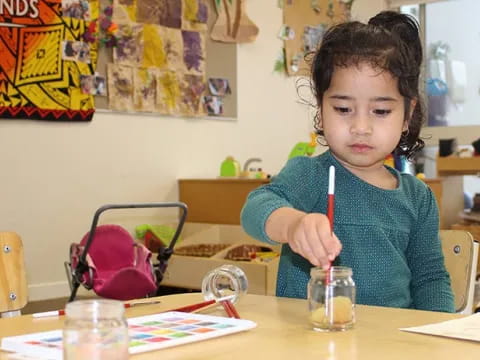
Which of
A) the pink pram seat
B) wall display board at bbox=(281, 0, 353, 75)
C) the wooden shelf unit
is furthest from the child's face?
wall display board at bbox=(281, 0, 353, 75)

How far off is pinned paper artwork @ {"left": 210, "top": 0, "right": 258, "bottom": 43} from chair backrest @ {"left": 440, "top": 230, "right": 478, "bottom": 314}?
3.11 metres

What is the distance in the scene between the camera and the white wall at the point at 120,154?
138 inches

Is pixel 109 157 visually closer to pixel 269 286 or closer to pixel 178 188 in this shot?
pixel 178 188

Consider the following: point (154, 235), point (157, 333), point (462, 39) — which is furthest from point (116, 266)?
point (462, 39)

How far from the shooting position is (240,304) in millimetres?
1127

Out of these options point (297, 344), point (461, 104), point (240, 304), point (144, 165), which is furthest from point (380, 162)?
point (461, 104)

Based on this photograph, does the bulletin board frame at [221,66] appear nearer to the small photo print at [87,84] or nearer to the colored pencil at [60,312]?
the small photo print at [87,84]

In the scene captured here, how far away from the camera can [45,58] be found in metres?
3.54

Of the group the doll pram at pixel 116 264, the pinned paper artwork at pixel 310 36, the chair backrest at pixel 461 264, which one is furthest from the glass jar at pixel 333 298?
the pinned paper artwork at pixel 310 36

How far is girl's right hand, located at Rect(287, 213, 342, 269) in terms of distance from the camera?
35.1 inches

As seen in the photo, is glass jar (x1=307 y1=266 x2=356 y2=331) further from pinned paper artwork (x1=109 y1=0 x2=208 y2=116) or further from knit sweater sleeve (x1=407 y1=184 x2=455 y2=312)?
pinned paper artwork (x1=109 y1=0 x2=208 y2=116)

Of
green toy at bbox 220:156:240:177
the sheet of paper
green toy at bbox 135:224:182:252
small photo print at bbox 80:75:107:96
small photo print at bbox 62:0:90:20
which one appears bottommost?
green toy at bbox 135:224:182:252

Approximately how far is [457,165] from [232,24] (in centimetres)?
156

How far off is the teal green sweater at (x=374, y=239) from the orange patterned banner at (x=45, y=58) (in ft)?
7.74
